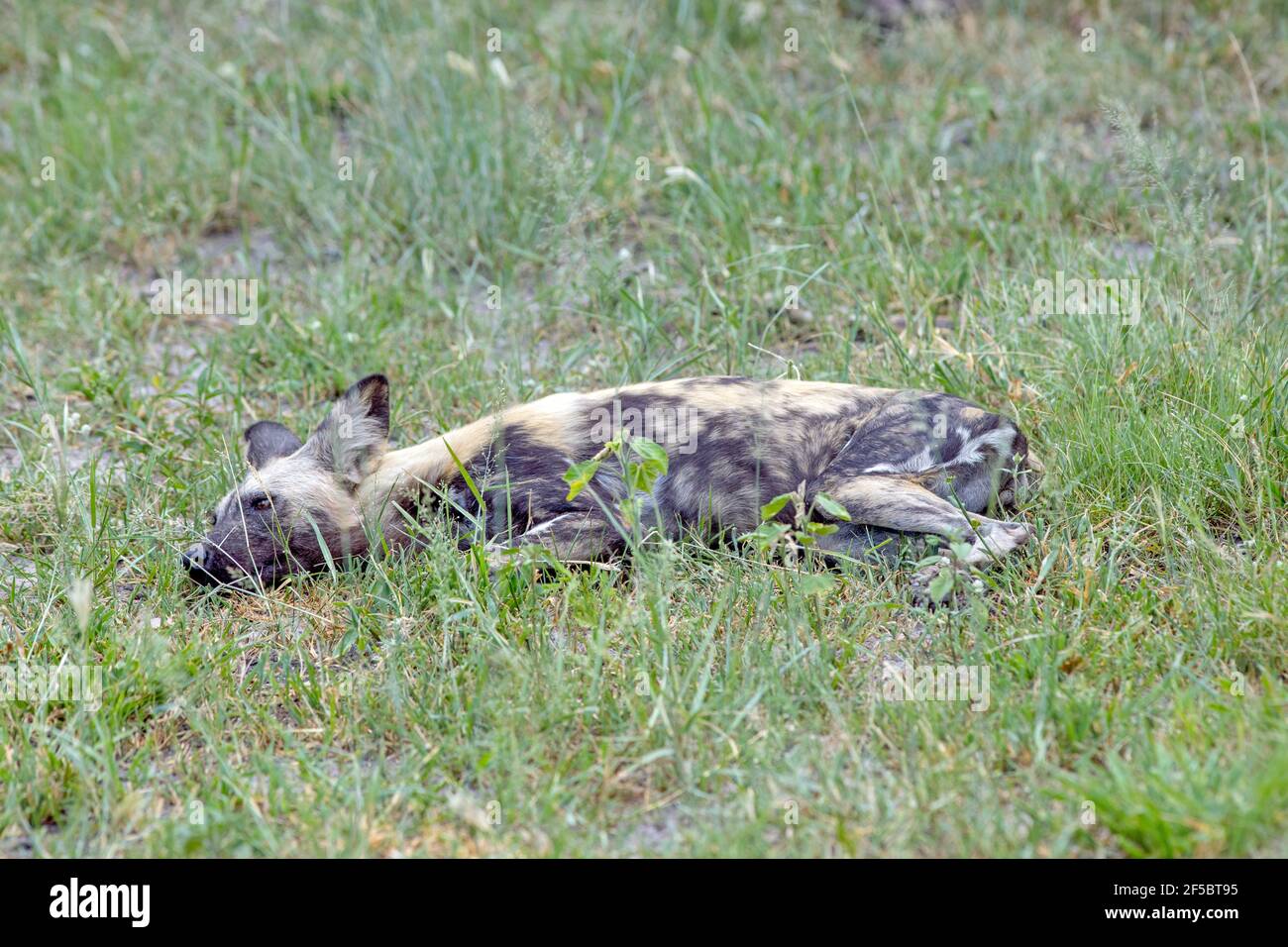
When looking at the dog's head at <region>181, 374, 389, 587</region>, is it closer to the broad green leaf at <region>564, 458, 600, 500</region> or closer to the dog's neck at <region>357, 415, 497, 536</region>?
the dog's neck at <region>357, 415, 497, 536</region>

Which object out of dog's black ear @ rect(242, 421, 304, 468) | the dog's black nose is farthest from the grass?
dog's black ear @ rect(242, 421, 304, 468)

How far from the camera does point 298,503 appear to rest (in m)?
3.85

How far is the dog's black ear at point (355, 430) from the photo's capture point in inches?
154

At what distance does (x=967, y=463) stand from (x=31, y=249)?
14.4 feet

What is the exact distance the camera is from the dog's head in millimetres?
3711

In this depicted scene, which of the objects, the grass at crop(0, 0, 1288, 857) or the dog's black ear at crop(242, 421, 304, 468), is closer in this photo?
the grass at crop(0, 0, 1288, 857)

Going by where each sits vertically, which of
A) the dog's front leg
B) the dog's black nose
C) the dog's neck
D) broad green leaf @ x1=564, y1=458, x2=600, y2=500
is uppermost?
broad green leaf @ x1=564, y1=458, x2=600, y2=500

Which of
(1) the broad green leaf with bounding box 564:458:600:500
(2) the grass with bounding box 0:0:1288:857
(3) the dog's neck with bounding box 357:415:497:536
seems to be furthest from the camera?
(3) the dog's neck with bounding box 357:415:497:536

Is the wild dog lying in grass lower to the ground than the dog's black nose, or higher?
higher

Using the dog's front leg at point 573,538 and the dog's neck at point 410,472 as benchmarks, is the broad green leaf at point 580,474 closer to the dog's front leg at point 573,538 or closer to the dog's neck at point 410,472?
the dog's front leg at point 573,538

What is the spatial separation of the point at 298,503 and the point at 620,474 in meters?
0.94
